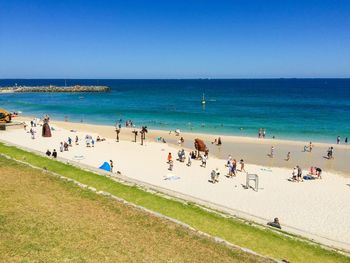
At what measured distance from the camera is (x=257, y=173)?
25.9 metres

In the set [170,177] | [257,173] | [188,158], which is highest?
[188,158]

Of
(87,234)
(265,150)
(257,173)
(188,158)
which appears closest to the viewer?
(87,234)

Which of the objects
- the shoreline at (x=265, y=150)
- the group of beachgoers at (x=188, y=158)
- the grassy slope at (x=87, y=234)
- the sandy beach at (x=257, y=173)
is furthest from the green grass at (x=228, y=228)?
the shoreline at (x=265, y=150)

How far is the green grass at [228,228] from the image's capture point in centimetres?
1162

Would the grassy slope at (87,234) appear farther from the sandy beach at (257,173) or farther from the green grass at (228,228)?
the sandy beach at (257,173)

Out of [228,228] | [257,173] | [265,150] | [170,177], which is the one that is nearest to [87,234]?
[228,228]

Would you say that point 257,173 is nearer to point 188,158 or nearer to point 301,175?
point 301,175

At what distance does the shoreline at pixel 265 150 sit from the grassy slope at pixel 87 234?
19.2 m

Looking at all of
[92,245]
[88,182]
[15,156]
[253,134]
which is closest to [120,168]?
[15,156]

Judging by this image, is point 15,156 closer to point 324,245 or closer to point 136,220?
point 136,220

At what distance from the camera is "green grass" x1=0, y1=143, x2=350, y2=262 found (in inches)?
457

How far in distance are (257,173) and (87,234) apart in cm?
1684

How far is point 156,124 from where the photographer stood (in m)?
56.4

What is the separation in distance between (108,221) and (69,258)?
9.32 feet
